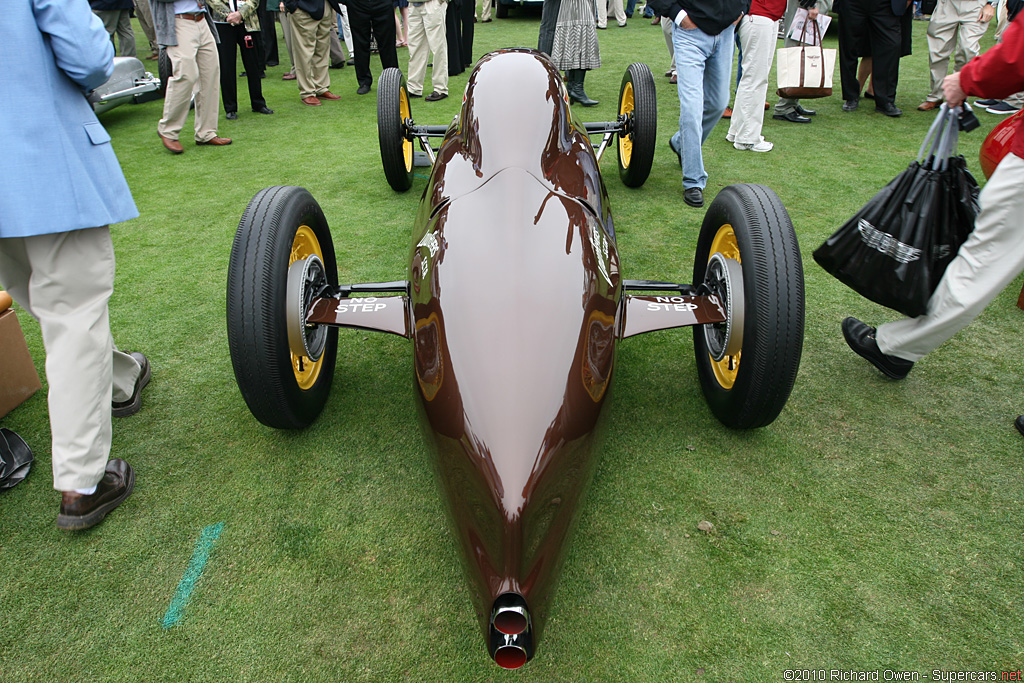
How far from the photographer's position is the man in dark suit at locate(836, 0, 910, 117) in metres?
6.57

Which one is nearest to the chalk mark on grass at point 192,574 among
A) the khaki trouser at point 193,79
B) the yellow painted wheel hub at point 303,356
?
the yellow painted wheel hub at point 303,356

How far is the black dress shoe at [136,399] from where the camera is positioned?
2.87 m

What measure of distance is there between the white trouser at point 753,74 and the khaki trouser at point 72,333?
5357mm

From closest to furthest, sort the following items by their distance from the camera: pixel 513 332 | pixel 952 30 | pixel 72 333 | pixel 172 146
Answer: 1. pixel 513 332
2. pixel 72 333
3. pixel 172 146
4. pixel 952 30

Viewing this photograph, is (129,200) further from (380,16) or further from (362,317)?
(380,16)

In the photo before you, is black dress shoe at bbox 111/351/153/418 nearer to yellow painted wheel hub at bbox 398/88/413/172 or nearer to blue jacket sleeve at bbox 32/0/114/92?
blue jacket sleeve at bbox 32/0/114/92

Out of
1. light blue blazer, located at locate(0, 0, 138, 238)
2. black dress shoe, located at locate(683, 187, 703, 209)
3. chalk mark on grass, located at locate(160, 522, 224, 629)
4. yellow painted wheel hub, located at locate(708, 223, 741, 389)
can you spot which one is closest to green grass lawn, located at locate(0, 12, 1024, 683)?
chalk mark on grass, located at locate(160, 522, 224, 629)

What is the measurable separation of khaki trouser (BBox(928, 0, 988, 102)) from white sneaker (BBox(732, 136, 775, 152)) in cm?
233

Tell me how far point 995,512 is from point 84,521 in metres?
3.34

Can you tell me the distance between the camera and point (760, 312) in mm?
2316

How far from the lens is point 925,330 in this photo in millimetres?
2740

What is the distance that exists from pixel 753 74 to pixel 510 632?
5.75m

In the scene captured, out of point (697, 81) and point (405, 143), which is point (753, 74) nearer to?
point (697, 81)

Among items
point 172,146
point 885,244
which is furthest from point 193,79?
point 885,244
